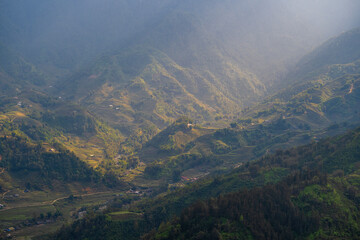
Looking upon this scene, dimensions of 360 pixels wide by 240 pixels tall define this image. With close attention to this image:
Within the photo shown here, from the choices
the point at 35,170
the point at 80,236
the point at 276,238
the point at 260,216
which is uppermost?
the point at 35,170

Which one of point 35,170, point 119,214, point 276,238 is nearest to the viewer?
point 276,238

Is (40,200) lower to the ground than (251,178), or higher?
higher

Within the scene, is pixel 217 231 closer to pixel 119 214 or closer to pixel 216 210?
pixel 216 210

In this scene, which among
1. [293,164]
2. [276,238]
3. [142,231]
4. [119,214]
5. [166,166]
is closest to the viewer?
[276,238]

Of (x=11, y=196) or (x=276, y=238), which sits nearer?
(x=276, y=238)

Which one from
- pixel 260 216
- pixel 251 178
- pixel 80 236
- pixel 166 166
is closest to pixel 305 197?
pixel 260 216

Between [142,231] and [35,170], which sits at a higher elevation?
[35,170]

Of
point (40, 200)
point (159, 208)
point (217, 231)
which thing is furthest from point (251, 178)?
point (40, 200)

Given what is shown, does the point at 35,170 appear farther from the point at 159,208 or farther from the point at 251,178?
the point at 251,178

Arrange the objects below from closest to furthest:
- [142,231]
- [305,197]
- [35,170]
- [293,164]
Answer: [305,197] < [142,231] < [293,164] < [35,170]
